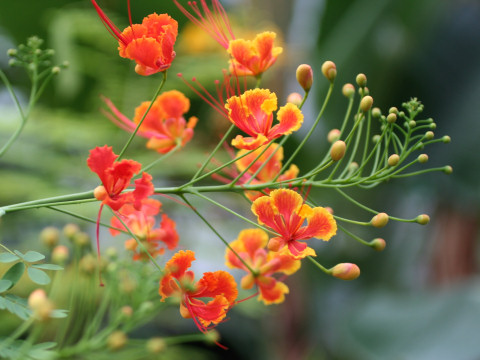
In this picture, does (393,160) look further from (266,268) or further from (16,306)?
(16,306)

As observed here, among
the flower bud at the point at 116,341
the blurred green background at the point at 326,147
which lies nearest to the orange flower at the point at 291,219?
the flower bud at the point at 116,341

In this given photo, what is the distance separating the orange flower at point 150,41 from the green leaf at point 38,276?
0.22 metres

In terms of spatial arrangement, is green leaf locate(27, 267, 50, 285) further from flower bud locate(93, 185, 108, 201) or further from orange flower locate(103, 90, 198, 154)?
orange flower locate(103, 90, 198, 154)

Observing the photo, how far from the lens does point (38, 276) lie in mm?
486

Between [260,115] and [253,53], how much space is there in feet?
0.34

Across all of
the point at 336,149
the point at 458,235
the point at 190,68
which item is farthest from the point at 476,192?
the point at 336,149

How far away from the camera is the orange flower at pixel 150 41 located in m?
0.52

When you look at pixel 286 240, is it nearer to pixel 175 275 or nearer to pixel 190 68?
pixel 175 275

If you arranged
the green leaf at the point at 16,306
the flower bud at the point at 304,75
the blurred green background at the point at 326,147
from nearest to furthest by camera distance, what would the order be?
the green leaf at the point at 16,306
the flower bud at the point at 304,75
the blurred green background at the point at 326,147

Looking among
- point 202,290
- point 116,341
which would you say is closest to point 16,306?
point 202,290

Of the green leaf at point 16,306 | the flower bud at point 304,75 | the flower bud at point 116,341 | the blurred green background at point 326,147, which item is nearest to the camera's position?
the green leaf at point 16,306

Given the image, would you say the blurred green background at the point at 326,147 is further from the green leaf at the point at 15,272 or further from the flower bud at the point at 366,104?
the flower bud at the point at 366,104

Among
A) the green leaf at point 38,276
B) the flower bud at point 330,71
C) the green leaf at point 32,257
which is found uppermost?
the flower bud at point 330,71

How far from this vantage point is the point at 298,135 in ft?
6.95
